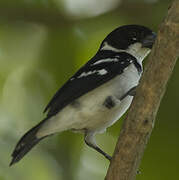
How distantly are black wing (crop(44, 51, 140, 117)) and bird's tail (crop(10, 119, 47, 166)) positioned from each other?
0.17 metres

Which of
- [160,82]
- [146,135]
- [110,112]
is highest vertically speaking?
[160,82]

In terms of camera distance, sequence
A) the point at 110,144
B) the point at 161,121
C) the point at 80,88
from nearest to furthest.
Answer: the point at 80,88
the point at 161,121
the point at 110,144

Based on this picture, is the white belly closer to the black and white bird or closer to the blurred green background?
the black and white bird

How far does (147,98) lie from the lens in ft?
10.6

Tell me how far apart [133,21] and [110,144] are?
3.30ft

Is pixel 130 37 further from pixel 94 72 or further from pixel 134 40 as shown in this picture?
pixel 94 72

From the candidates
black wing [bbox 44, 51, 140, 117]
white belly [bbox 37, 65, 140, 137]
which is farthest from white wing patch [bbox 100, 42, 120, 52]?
white belly [bbox 37, 65, 140, 137]

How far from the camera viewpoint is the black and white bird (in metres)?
3.88

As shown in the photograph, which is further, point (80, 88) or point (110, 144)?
point (110, 144)

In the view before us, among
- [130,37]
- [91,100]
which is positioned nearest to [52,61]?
[130,37]

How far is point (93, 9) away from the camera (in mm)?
4992

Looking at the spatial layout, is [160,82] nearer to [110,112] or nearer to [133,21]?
[110,112]

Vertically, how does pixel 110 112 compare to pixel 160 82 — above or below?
below

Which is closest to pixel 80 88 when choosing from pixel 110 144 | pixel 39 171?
pixel 110 144
